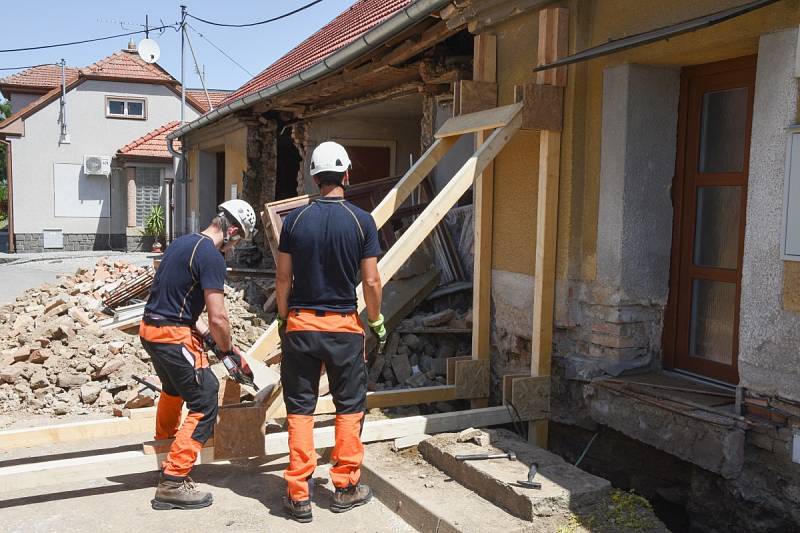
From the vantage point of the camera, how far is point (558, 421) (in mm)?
5238

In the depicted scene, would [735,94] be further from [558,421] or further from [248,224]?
[248,224]

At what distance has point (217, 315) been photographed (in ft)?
13.4

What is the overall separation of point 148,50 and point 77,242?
8.85 m

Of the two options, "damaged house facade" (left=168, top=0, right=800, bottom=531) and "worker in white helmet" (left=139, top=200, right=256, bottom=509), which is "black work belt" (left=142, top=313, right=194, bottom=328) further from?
"damaged house facade" (left=168, top=0, right=800, bottom=531)

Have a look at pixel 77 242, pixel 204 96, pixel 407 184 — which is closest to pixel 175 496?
pixel 407 184

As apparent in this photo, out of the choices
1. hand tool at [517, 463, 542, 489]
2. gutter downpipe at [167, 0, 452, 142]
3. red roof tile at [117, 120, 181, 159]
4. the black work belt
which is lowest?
hand tool at [517, 463, 542, 489]

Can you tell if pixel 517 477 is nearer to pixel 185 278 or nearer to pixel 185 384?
pixel 185 384

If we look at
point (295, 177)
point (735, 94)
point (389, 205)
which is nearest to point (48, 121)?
point (295, 177)

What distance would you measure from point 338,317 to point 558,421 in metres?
2.07

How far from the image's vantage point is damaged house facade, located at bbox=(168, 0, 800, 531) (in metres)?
3.88

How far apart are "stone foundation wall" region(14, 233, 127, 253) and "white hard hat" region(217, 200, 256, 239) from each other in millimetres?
23520

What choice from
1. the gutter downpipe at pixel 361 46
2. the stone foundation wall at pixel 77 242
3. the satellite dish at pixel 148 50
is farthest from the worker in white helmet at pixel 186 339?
the stone foundation wall at pixel 77 242

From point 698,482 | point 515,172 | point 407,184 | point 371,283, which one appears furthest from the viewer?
point 515,172

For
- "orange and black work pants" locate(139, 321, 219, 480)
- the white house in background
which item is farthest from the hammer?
the white house in background
